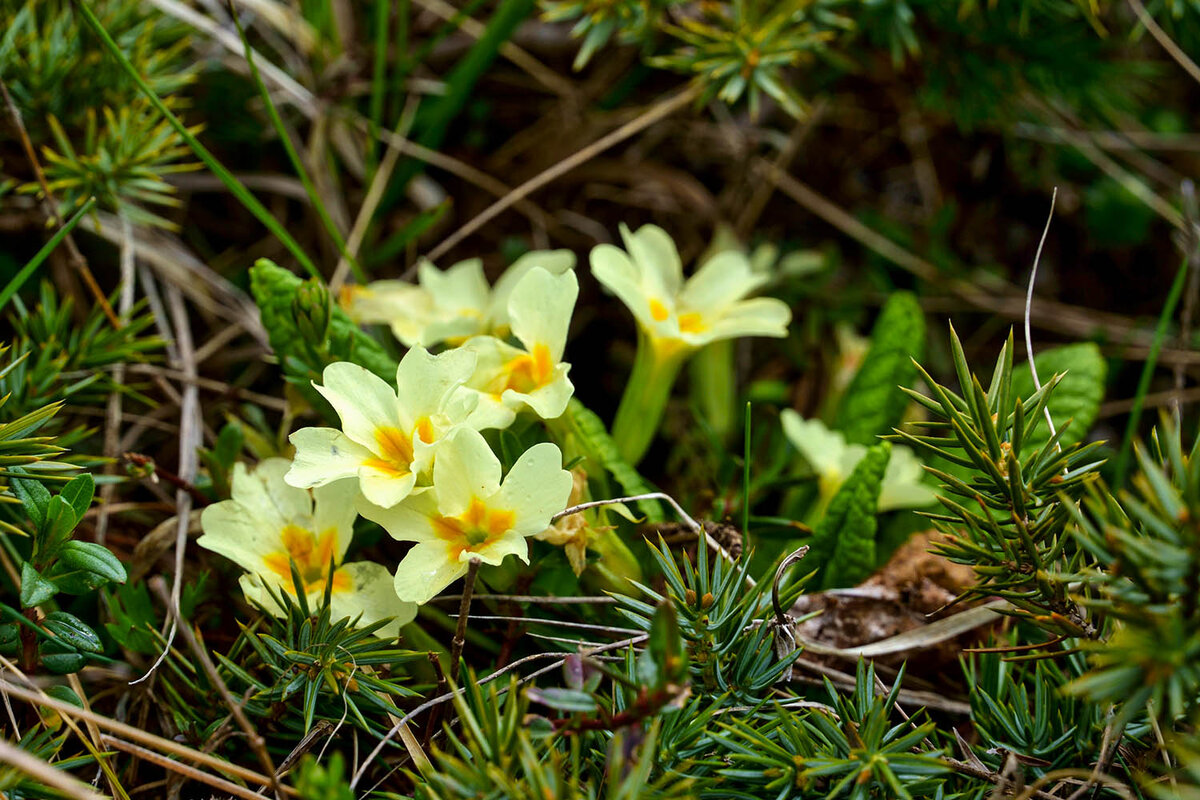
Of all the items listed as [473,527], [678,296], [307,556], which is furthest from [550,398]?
[678,296]

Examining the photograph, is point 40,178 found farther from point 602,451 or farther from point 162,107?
point 602,451

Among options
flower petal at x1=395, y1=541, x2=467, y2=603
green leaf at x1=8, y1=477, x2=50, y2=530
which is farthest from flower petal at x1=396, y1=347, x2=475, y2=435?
green leaf at x1=8, y1=477, x2=50, y2=530

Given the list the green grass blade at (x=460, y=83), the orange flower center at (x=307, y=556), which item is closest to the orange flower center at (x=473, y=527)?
the orange flower center at (x=307, y=556)

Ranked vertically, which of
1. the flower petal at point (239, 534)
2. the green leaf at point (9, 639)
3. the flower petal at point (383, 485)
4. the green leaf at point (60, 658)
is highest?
the flower petal at point (383, 485)

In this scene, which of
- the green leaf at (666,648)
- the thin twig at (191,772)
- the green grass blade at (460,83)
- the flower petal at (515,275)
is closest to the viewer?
the green leaf at (666,648)

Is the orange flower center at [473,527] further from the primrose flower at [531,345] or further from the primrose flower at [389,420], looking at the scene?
the primrose flower at [531,345]

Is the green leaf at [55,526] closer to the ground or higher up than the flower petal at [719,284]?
closer to the ground
